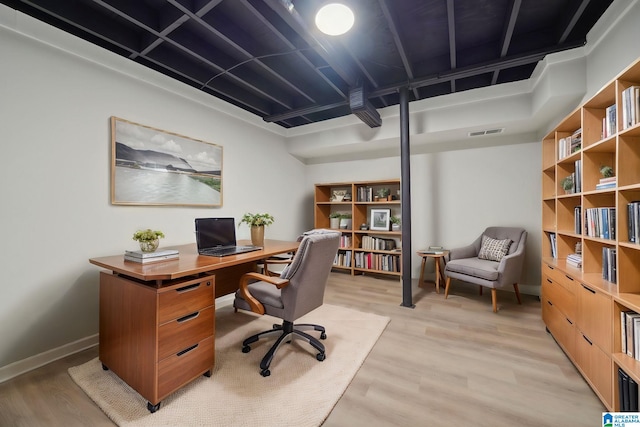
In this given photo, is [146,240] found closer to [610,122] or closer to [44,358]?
[44,358]

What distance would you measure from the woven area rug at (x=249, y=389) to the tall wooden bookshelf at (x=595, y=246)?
4.72 ft

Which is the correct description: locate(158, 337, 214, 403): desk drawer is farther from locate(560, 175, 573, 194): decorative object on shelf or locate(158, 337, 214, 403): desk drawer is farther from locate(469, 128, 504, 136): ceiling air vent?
locate(469, 128, 504, 136): ceiling air vent

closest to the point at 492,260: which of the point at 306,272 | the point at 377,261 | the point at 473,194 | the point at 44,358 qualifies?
the point at 473,194

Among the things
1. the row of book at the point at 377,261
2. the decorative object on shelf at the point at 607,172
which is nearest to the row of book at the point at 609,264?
the decorative object on shelf at the point at 607,172

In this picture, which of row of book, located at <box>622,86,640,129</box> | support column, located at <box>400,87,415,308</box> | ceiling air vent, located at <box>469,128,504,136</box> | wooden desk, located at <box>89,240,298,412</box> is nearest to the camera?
row of book, located at <box>622,86,640,129</box>

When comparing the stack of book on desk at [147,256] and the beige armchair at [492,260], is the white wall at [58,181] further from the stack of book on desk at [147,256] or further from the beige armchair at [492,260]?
the beige armchair at [492,260]

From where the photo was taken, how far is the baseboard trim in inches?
68.1

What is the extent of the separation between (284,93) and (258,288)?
9.15ft

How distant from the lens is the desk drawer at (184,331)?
1.46m

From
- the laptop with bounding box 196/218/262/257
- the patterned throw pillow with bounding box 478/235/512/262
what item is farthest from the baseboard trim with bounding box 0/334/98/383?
the patterned throw pillow with bounding box 478/235/512/262

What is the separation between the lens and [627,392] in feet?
4.19

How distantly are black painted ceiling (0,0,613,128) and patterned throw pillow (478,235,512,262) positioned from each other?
6.72ft

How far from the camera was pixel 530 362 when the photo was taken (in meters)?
1.91

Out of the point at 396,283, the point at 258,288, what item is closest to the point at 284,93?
the point at 258,288
